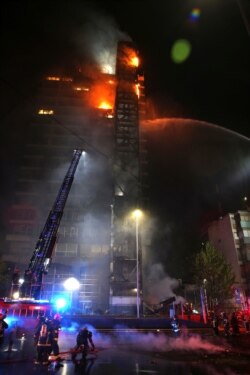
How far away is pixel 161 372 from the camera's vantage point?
10.4 metres

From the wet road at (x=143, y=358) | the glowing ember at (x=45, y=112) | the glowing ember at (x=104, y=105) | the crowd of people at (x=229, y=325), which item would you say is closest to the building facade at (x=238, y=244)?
the crowd of people at (x=229, y=325)

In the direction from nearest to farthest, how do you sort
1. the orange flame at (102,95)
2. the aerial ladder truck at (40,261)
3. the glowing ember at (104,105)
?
the aerial ladder truck at (40,261)
the glowing ember at (104,105)
the orange flame at (102,95)

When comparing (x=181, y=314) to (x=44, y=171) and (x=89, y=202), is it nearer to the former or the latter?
(x=89, y=202)

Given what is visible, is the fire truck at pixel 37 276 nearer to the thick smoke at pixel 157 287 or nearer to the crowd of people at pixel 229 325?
the crowd of people at pixel 229 325

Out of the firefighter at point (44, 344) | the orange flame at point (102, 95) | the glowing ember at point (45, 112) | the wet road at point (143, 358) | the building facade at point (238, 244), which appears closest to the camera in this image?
the wet road at point (143, 358)

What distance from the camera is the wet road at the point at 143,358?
10633 millimetres

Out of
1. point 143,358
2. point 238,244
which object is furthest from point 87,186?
point 143,358

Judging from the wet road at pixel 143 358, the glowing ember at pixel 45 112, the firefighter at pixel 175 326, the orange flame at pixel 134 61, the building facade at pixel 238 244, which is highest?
the orange flame at pixel 134 61

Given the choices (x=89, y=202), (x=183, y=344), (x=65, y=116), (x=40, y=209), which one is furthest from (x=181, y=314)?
(x=65, y=116)

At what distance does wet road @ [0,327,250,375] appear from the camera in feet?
34.9

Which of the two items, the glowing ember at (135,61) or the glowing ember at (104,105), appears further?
the glowing ember at (104,105)

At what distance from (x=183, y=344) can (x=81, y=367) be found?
805 centimetres

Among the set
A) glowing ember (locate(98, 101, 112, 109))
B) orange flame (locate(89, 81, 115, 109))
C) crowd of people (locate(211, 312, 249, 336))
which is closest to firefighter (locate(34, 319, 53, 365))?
crowd of people (locate(211, 312, 249, 336))

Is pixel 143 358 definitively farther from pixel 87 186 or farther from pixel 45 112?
pixel 45 112
